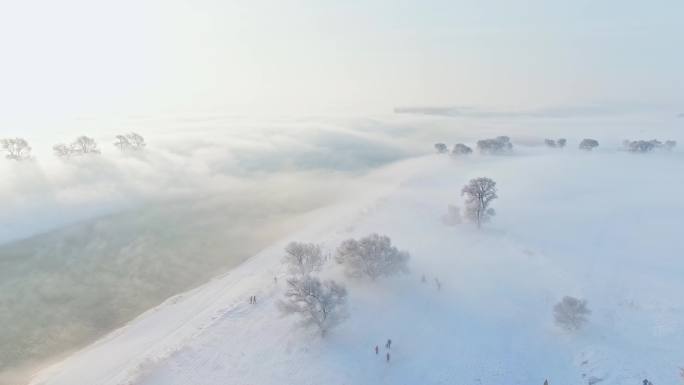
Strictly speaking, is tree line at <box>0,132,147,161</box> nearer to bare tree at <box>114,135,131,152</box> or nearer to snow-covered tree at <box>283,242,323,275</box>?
bare tree at <box>114,135,131,152</box>

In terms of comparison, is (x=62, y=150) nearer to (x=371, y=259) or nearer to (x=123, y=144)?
(x=123, y=144)

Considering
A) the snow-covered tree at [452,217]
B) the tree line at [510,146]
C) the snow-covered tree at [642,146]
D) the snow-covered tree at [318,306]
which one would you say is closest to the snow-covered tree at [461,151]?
the tree line at [510,146]

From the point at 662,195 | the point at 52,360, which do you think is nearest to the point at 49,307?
the point at 52,360

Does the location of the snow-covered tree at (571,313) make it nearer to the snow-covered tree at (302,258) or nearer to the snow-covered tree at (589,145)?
the snow-covered tree at (302,258)

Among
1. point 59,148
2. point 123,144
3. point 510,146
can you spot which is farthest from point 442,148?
point 59,148

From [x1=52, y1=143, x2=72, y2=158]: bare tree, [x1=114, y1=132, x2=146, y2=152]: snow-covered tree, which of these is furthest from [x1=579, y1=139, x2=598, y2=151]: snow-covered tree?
[x1=52, y1=143, x2=72, y2=158]: bare tree
